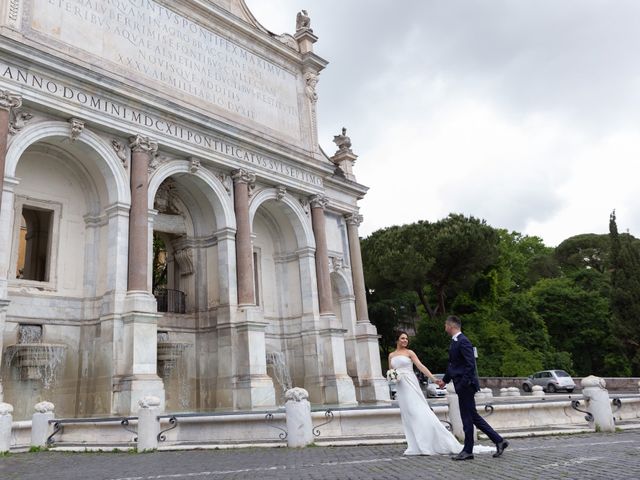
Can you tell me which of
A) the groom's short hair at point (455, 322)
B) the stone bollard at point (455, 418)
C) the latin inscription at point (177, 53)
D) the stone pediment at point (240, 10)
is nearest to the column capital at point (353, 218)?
the latin inscription at point (177, 53)

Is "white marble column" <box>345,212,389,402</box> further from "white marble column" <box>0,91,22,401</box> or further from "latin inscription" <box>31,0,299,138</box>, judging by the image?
"white marble column" <box>0,91,22,401</box>

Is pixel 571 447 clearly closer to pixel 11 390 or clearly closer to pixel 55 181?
pixel 11 390

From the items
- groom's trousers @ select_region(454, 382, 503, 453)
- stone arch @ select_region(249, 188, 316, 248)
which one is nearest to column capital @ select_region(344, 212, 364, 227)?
stone arch @ select_region(249, 188, 316, 248)

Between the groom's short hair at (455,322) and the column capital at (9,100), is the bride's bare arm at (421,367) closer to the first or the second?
the groom's short hair at (455,322)

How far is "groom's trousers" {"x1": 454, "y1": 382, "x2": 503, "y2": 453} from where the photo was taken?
6.80 metres

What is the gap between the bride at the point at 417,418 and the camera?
293 inches

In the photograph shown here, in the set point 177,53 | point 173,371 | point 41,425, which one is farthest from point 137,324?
point 177,53

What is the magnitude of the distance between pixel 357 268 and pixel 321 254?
3441mm

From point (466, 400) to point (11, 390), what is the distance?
13200 millimetres

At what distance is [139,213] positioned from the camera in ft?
55.6

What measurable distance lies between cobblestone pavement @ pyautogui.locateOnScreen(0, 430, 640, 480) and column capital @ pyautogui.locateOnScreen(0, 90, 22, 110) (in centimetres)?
920

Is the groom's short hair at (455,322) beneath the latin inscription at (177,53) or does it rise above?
beneath

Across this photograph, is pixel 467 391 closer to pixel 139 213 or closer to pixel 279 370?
pixel 139 213

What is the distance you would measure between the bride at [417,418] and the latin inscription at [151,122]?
→ 1328 centimetres
